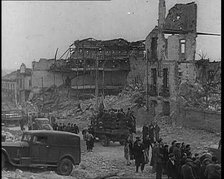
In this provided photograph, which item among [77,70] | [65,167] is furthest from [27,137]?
[77,70]

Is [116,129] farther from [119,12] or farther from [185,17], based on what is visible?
[185,17]

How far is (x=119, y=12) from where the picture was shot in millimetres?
11055

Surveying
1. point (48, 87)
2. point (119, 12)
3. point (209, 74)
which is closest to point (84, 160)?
point (48, 87)

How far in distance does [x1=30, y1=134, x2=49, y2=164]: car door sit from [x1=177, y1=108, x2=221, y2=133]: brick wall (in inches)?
319

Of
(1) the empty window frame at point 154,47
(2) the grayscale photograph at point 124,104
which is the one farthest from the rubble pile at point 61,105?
(1) the empty window frame at point 154,47

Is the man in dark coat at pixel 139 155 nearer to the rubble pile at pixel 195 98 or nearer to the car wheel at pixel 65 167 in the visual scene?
the car wheel at pixel 65 167

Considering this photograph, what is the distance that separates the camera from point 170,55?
20.5m

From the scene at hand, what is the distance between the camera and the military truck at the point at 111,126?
1455 cm

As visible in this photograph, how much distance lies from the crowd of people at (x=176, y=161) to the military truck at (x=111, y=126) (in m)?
2.85

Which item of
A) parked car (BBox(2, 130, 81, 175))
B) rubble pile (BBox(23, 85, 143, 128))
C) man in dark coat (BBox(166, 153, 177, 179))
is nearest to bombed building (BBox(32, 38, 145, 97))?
rubble pile (BBox(23, 85, 143, 128))

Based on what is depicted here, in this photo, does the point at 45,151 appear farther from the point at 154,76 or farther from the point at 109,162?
the point at 154,76

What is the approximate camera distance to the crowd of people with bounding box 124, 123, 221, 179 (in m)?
8.45

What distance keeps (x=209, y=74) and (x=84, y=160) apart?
42.5 feet

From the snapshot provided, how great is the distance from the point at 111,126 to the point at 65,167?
4.89 metres
